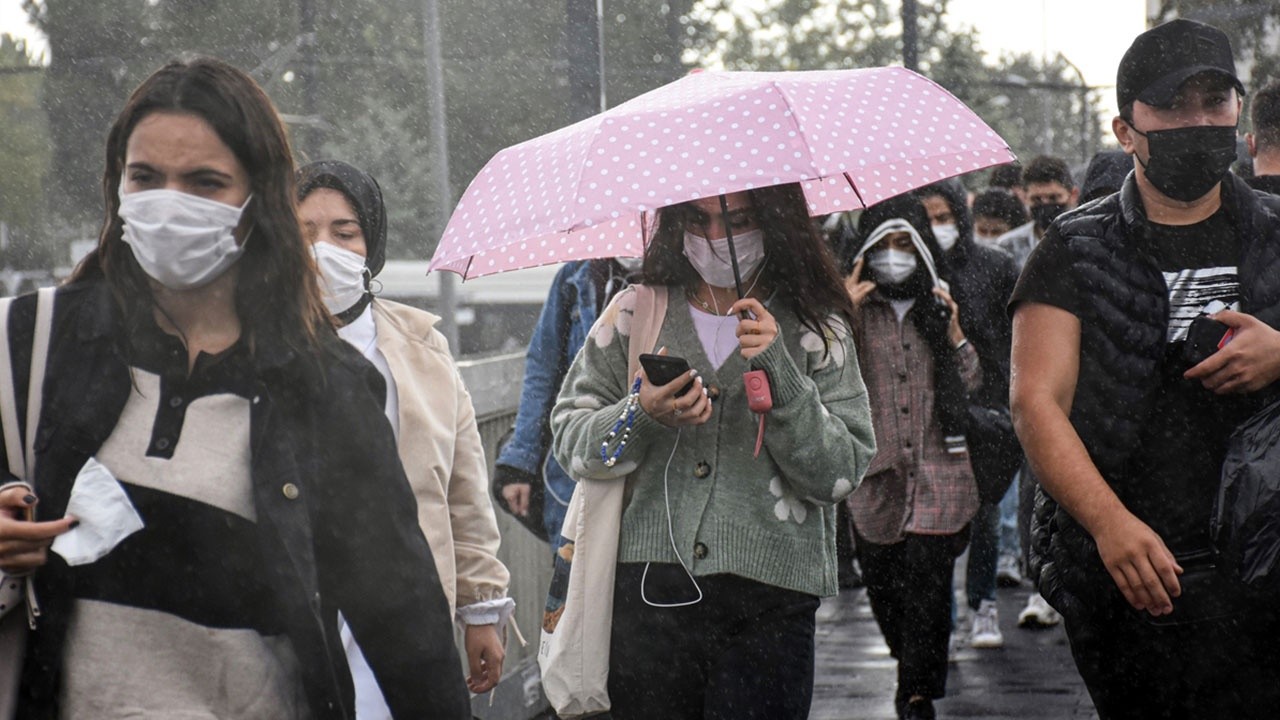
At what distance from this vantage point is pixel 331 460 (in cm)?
302

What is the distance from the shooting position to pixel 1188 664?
373 centimetres

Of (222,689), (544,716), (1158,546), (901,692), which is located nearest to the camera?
(222,689)

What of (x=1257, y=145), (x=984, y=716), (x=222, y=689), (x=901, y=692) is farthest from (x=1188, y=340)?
(x=984, y=716)

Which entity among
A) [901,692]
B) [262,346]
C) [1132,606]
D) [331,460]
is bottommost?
[901,692]

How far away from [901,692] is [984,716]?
574 mm

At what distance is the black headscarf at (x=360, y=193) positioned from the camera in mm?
4566

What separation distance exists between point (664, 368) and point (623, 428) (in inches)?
7.2

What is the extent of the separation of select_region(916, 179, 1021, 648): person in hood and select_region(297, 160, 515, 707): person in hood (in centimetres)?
300

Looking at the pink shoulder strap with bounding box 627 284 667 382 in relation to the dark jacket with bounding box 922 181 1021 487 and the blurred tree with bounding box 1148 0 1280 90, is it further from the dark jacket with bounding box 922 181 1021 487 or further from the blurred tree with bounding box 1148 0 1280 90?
the blurred tree with bounding box 1148 0 1280 90

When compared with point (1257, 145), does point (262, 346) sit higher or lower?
higher

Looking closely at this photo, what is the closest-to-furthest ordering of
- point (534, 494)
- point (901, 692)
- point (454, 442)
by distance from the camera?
point (454, 442) < point (534, 494) < point (901, 692)

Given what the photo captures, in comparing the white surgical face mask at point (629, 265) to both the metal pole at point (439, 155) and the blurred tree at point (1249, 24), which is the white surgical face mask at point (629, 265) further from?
the blurred tree at point (1249, 24)

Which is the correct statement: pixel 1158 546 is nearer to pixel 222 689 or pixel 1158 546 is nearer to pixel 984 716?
pixel 222 689

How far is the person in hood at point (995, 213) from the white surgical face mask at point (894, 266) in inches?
154
